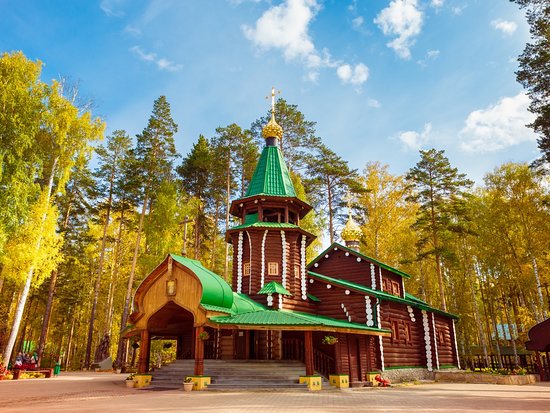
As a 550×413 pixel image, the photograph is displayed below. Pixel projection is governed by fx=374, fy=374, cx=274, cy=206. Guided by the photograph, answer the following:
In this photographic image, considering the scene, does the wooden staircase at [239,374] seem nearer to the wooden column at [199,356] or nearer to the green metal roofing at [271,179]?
the wooden column at [199,356]

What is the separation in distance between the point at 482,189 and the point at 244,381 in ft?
81.9

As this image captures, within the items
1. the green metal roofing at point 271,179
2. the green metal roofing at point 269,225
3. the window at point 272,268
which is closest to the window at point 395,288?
the green metal roofing at point 269,225

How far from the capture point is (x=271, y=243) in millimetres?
18297

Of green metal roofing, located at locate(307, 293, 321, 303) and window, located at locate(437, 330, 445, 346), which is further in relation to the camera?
window, located at locate(437, 330, 445, 346)

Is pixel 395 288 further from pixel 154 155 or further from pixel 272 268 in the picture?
pixel 154 155

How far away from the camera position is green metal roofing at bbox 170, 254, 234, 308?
43.5 feet

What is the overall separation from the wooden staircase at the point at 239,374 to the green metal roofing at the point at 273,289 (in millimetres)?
2921

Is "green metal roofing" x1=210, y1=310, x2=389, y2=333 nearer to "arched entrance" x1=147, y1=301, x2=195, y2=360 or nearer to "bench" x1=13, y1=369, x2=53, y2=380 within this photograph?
"arched entrance" x1=147, y1=301, x2=195, y2=360

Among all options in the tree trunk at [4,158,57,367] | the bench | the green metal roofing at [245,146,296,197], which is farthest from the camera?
the green metal roofing at [245,146,296,197]

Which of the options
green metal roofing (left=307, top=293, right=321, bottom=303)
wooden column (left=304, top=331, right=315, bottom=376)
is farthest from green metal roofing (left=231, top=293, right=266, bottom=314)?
green metal roofing (left=307, top=293, right=321, bottom=303)

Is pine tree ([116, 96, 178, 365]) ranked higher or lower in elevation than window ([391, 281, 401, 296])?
higher

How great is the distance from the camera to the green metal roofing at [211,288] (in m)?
13.3

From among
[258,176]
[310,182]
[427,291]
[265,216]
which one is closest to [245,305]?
[265,216]

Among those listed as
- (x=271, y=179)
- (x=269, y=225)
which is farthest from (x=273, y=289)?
(x=271, y=179)
